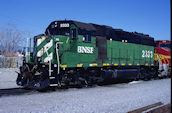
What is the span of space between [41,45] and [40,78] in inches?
75.6

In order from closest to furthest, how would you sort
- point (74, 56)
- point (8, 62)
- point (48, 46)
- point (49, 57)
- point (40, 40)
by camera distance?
1. point (49, 57)
2. point (48, 46)
3. point (74, 56)
4. point (40, 40)
5. point (8, 62)

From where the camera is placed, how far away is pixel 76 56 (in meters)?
10.4

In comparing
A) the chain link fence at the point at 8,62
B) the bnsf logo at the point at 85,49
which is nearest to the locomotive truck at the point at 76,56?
the bnsf logo at the point at 85,49

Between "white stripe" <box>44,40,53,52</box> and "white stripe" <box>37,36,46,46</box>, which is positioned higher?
"white stripe" <box>37,36,46,46</box>

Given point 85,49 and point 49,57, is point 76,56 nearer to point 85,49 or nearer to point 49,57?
point 85,49

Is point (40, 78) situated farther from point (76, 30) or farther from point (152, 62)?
point (152, 62)

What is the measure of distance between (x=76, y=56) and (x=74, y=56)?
12 centimetres

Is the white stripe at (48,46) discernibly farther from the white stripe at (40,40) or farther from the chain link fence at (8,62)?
the chain link fence at (8,62)

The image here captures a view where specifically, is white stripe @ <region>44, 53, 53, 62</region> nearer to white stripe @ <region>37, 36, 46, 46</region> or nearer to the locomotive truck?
the locomotive truck

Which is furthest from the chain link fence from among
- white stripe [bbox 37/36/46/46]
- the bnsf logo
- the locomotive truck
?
the bnsf logo

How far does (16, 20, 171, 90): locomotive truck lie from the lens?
9648 millimetres

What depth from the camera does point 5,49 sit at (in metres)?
31.1

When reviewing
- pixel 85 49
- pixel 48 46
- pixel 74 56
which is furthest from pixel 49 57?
pixel 85 49

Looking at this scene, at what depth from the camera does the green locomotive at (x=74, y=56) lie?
31.6 feet
